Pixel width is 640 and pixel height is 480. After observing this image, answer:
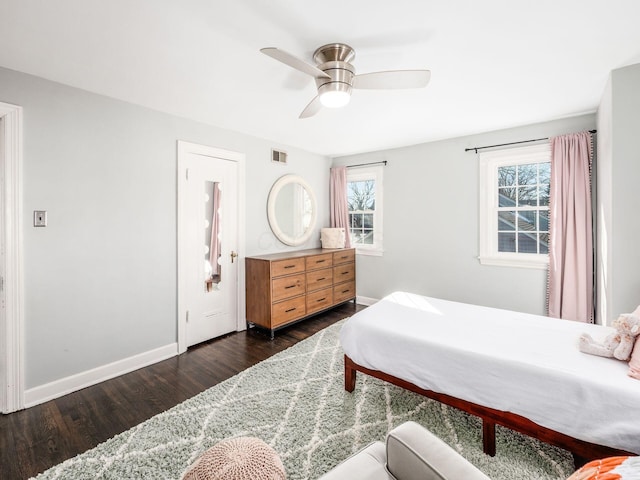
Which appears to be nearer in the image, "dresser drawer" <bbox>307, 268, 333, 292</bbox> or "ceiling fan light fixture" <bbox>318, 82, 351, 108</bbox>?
"ceiling fan light fixture" <bbox>318, 82, 351, 108</bbox>

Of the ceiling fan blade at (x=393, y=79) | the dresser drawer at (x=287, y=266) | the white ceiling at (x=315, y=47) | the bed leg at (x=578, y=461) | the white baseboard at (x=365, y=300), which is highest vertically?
the white ceiling at (x=315, y=47)

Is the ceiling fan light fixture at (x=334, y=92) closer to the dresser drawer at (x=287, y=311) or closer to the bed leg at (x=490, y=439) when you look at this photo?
the bed leg at (x=490, y=439)

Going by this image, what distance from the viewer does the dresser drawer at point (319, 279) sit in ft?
12.8

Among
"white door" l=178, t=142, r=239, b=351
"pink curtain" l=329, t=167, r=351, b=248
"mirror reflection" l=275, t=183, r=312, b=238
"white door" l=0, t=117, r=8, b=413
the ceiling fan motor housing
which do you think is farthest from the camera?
"pink curtain" l=329, t=167, r=351, b=248

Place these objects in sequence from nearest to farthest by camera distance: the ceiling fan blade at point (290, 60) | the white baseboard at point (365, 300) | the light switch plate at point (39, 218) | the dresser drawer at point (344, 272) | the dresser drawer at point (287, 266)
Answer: the ceiling fan blade at point (290, 60) < the light switch plate at point (39, 218) < the dresser drawer at point (287, 266) < the dresser drawer at point (344, 272) < the white baseboard at point (365, 300)

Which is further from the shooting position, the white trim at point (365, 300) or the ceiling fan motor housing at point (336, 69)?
the white trim at point (365, 300)

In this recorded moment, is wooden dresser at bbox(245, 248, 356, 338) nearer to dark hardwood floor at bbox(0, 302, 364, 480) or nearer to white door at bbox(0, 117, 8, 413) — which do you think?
dark hardwood floor at bbox(0, 302, 364, 480)

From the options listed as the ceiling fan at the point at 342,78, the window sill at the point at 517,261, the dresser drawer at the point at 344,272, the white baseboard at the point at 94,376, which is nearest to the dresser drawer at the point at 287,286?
the dresser drawer at the point at 344,272

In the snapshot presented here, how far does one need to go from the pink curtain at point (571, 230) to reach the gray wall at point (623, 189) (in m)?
0.84

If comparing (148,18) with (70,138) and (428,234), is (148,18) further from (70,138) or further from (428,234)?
(428,234)

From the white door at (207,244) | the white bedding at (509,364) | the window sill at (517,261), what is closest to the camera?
the white bedding at (509,364)

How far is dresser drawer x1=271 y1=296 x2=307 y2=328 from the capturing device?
3.46 m

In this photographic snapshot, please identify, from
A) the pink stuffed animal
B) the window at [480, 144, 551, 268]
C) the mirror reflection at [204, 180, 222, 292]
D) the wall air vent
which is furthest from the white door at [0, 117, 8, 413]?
the window at [480, 144, 551, 268]

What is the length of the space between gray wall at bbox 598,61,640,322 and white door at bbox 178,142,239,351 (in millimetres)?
3513
